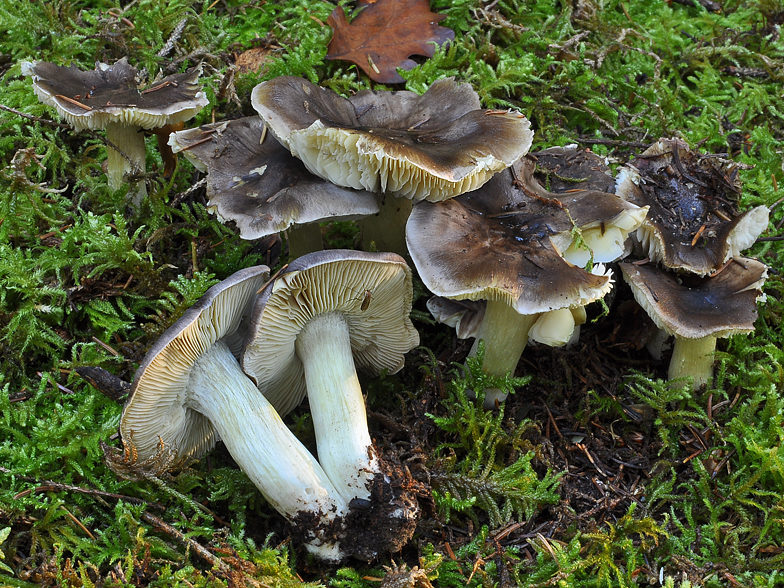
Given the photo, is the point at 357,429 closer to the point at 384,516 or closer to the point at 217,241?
the point at 384,516

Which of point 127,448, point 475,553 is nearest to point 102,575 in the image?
point 127,448

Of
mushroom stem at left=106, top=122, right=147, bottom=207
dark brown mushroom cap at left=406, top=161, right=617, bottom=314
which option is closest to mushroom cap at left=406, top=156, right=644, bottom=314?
dark brown mushroom cap at left=406, top=161, right=617, bottom=314

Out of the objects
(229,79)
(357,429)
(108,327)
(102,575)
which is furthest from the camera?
(229,79)

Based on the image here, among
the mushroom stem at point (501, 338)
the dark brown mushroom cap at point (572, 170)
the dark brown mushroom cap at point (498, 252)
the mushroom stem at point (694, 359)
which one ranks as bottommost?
the mushroom stem at point (694, 359)

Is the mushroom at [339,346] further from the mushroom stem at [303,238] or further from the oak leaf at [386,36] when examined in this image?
the oak leaf at [386,36]

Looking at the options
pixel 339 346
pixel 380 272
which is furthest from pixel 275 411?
pixel 380 272

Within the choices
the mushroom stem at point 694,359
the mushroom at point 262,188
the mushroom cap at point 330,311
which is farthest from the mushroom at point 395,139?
the mushroom stem at point 694,359
